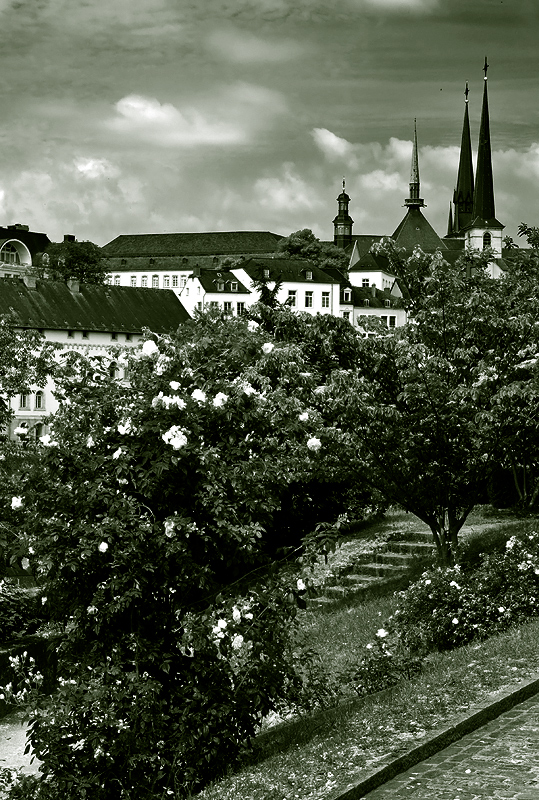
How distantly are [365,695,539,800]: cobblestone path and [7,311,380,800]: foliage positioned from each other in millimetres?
1180

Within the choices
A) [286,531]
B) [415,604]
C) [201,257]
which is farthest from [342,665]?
[201,257]

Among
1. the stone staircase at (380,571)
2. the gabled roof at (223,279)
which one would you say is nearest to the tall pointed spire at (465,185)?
the gabled roof at (223,279)

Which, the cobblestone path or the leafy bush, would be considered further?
the leafy bush

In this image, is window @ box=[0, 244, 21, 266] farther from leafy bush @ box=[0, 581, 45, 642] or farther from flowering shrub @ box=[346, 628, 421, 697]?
flowering shrub @ box=[346, 628, 421, 697]

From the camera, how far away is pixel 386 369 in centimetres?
1595

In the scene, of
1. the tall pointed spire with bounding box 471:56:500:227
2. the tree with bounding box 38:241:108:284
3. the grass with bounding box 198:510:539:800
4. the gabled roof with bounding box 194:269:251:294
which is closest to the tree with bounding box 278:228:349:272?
the gabled roof with bounding box 194:269:251:294

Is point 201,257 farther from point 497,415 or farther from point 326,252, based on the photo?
point 497,415

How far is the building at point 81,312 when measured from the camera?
263 ft

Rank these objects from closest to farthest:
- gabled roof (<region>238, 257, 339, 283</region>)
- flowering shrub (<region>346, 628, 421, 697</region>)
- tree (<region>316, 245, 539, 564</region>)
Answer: flowering shrub (<region>346, 628, 421, 697</region>), tree (<region>316, 245, 539, 564</region>), gabled roof (<region>238, 257, 339, 283</region>)

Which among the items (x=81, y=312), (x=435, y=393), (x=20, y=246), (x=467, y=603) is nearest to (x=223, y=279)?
(x=81, y=312)

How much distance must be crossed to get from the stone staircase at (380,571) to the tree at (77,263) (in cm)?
9414

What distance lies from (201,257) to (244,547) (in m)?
159

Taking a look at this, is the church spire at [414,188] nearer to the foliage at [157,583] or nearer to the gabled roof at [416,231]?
the gabled roof at [416,231]

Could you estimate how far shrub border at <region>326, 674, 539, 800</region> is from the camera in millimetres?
6586
